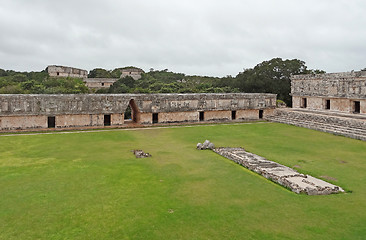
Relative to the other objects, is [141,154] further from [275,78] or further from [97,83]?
[97,83]

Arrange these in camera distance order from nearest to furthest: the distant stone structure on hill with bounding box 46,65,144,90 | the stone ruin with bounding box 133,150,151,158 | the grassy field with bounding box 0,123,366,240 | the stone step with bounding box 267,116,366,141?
the grassy field with bounding box 0,123,366,240 < the stone ruin with bounding box 133,150,151,158 < the stone step with bounding box 267,116,366,141 < the distant stone structure on hill with bounding box 46,65,144,90

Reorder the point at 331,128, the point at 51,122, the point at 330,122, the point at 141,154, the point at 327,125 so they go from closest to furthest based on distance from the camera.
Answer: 1. the point at 141,154
2. the point at 331,128
3. the point at 327,125
4. the point at 330,122
5. the point at 51,122

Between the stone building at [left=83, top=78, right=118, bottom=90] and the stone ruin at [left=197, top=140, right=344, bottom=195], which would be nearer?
the stone ruin at [left=197, top=140, right=344, bottom=195]

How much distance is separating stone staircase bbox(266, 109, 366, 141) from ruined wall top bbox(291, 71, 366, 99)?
1652mm

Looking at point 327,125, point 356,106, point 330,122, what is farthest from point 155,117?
point 356,106

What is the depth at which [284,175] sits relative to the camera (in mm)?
7910

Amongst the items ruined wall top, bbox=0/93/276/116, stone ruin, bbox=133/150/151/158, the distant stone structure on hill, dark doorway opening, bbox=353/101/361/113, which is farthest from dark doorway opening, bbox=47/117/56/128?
the distant stone structure on hill

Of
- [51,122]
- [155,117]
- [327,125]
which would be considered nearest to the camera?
[327,125]

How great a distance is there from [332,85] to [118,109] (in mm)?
14950

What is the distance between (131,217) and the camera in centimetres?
557

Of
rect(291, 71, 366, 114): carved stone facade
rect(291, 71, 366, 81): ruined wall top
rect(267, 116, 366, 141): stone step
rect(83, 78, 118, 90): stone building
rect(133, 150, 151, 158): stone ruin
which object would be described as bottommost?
rect(133, 150, 151, 158): stone ruin

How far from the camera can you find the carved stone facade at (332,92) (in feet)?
61.7

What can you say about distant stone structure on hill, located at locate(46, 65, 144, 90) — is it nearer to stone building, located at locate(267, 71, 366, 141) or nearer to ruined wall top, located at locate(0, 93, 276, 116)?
ruined wall top, located at locate(0, 93, 276, 116)

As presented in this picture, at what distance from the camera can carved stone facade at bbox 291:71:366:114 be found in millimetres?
18812
